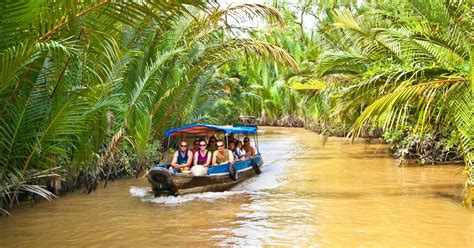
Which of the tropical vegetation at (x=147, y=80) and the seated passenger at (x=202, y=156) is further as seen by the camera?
the seated passenger at (x=202, y=156)

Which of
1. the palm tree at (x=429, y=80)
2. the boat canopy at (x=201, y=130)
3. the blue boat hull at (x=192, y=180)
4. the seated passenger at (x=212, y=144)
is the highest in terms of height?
the palm tree at (x=429, y=80)

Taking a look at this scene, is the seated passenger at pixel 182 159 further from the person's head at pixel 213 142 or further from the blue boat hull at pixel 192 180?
the person's head at pixel 213 142

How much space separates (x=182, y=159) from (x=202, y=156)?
570 millimetres

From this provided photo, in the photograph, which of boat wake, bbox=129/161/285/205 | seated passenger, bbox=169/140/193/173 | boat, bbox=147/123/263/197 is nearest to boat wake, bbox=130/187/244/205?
boat wake, bbox=129/161/285/205

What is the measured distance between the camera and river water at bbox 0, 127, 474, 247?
753 cm

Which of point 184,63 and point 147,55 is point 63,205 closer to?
point 147,55

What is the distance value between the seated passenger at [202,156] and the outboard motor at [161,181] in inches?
55.2

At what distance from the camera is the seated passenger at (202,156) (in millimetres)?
12031

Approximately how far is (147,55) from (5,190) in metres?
6.87

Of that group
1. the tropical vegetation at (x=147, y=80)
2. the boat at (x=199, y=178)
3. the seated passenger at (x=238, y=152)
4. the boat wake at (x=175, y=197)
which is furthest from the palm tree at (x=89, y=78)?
the seated passenger at (x=238, y=152)

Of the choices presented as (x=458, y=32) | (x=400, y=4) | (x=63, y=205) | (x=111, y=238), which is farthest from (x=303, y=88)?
(x=111, y=238)

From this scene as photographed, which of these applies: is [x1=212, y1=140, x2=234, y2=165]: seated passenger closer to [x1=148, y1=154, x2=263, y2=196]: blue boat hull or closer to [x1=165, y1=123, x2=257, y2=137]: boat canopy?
[x1=148, y1=154, x2=263, y2=196]: blue boat hull

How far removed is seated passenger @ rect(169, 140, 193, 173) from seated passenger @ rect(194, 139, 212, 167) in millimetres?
174

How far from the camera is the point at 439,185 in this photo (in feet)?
39.7
